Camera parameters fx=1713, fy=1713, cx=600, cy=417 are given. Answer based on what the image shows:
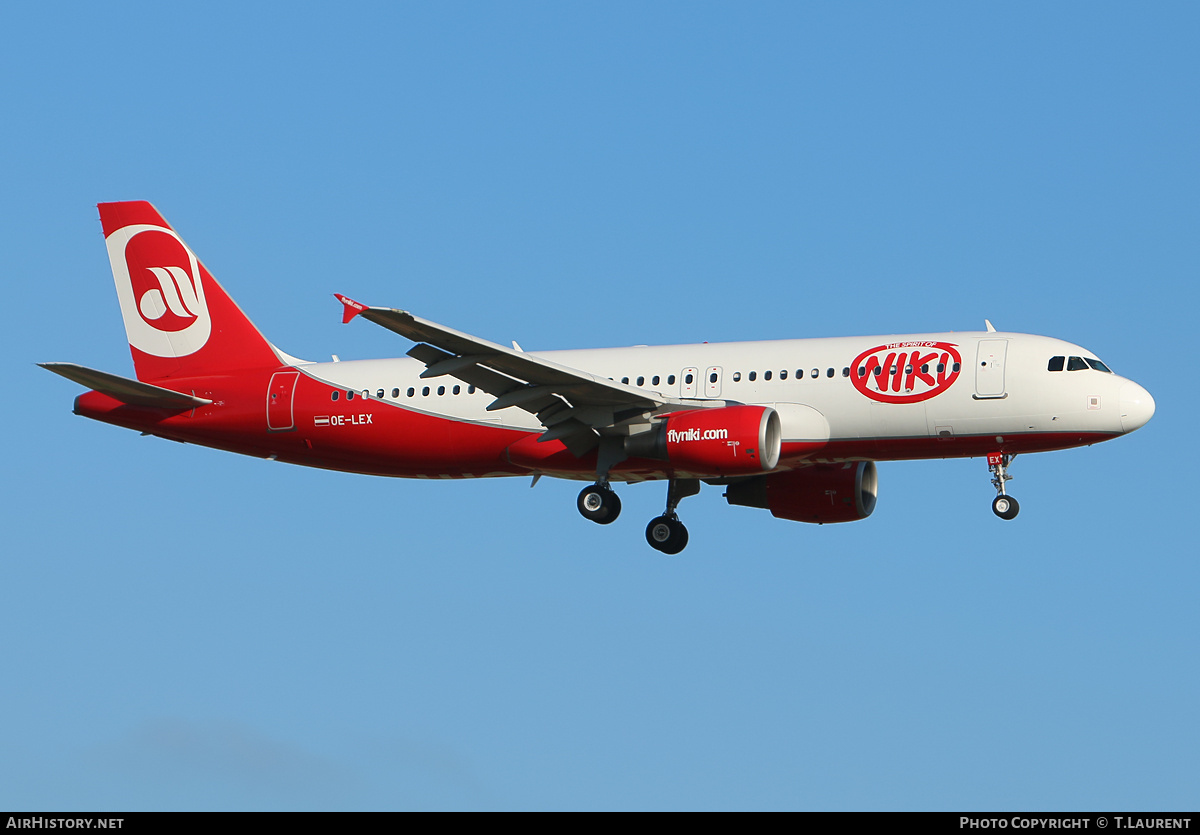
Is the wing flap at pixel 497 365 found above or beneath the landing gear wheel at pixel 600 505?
above

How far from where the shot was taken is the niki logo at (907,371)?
40.0 m

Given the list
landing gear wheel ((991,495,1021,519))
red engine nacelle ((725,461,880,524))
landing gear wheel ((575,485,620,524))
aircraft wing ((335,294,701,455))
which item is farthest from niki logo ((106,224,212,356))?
landing gear wheel ((991,495,1021,519))

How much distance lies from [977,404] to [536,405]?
1045cm

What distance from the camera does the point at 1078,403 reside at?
39.7 meters

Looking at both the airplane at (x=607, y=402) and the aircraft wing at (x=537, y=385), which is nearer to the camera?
the aircraft wing at (x=537, y=385)

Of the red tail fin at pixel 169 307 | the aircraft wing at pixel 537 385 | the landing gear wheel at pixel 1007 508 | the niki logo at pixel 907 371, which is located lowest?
the landing gear wheel at pixel 1007 508

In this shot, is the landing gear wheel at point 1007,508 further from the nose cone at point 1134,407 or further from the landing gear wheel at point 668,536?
the landing gear wheel at point 668,536

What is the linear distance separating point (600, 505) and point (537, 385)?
3.89 m

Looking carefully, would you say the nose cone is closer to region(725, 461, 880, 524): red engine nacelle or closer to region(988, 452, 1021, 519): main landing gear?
region(988, 452, 1021, 519): main landing gear

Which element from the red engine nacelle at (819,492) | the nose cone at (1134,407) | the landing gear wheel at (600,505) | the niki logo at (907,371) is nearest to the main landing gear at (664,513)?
the landing gear wheel at (600,505)

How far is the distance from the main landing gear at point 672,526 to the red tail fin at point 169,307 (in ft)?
36.6

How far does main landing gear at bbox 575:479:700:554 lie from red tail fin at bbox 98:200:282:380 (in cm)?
983

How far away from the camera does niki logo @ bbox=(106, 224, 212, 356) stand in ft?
155

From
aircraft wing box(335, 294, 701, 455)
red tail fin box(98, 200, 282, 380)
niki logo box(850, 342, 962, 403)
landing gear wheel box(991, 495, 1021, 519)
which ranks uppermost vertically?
red tail fin box(98, 200, 282, 380)
